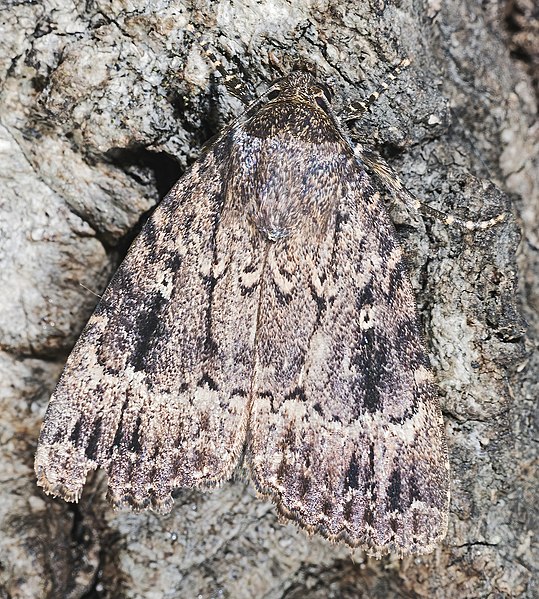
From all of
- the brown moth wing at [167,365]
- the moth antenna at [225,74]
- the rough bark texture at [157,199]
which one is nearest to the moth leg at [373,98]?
the rough bark texture at [157,199]

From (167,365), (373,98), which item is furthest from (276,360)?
(373,98)

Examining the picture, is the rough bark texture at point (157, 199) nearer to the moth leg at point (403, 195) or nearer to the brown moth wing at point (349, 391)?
the moth leg at point (403, 195)

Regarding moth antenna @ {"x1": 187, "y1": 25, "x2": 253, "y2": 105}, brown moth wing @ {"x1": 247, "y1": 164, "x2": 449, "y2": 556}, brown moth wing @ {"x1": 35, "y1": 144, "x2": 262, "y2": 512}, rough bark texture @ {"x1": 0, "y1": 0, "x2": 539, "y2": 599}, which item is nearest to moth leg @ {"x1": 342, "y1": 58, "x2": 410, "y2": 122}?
rough bark texture @ {"x1": 0, "y1": 0, "x2": 539, "y2": 599}

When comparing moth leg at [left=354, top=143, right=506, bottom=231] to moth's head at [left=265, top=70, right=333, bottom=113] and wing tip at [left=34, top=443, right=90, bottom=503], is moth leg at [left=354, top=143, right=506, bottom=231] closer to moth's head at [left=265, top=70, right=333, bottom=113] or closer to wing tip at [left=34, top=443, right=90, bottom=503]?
moth's head at [left=265, top=70, right=333, bottom=113]

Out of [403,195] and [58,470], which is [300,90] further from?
[58,470]

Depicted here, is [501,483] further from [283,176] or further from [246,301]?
[283,176]

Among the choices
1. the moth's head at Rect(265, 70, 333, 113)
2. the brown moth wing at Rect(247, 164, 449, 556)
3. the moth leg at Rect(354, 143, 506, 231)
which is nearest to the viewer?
the brown moth wing at Rect(247, 164, 449, 556)
